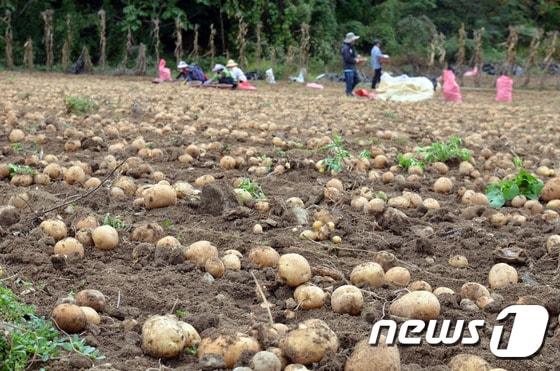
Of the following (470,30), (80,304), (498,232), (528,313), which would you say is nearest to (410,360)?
(528,313)

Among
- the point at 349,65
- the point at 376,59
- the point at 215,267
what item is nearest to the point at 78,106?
the point at 215,267

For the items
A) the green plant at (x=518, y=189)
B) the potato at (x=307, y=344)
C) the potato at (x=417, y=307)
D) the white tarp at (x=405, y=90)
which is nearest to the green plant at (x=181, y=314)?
the potato at (x=307, y=344)

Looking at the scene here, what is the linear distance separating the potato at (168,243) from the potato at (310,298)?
684mm

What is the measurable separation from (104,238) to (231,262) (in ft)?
1.93

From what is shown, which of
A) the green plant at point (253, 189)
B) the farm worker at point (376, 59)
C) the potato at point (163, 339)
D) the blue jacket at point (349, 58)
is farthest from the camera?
the farm worker at point (376, 59)

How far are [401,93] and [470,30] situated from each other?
18925mm

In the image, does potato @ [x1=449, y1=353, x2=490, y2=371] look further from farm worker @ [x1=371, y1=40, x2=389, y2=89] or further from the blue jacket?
farm worker @ [x1=371, y1=40, x2=389, y2=89]

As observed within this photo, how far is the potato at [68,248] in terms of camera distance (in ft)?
9.84

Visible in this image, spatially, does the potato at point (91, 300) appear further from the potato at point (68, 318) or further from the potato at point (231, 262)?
the potato at point (231, 262)

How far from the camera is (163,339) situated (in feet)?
7.14

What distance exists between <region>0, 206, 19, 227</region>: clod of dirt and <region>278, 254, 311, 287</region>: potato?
1.38m

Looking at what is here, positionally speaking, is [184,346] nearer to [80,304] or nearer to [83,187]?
[80,304]

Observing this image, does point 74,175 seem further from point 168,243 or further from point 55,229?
point 168,243

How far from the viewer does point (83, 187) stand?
437 cm
